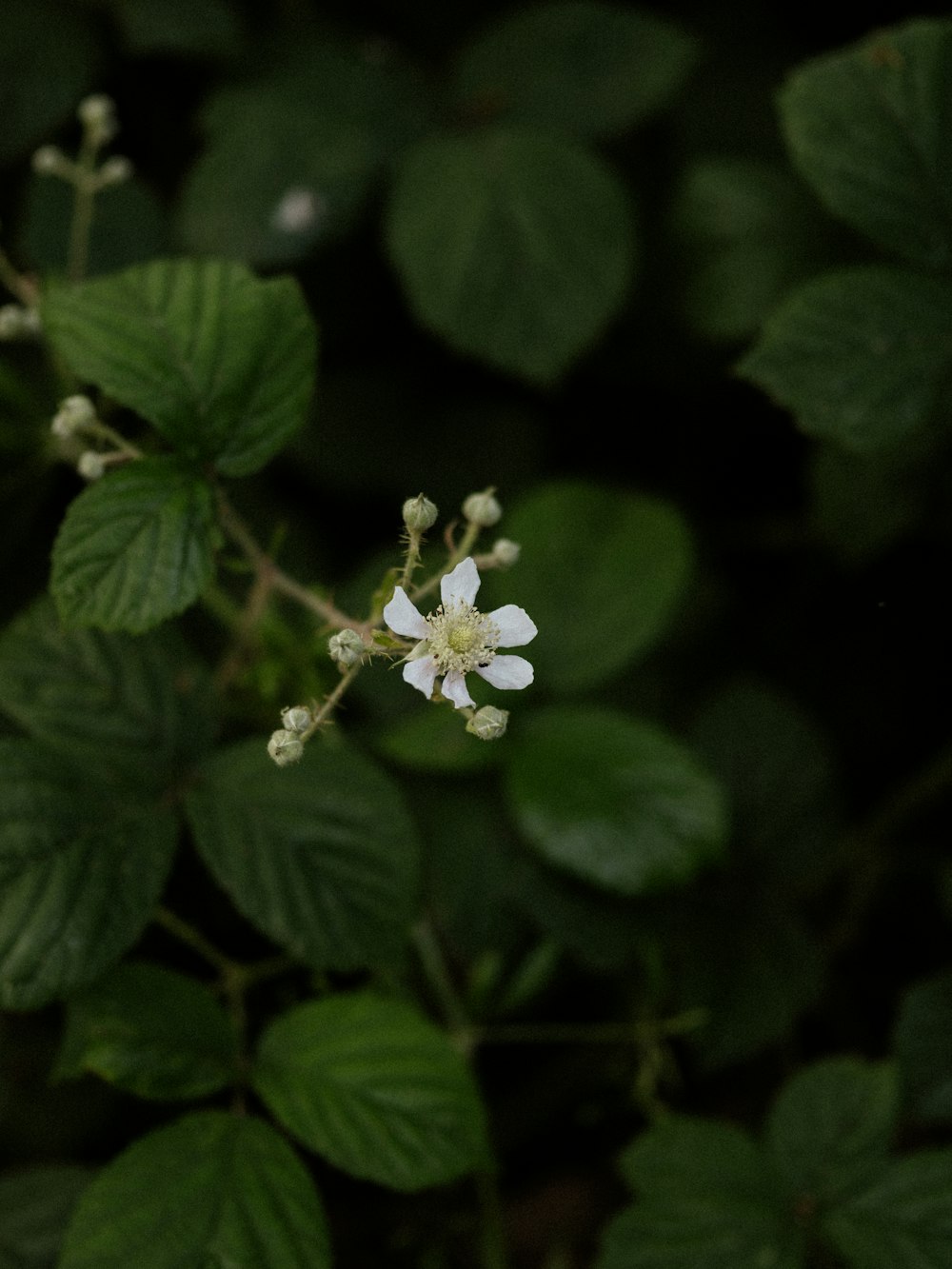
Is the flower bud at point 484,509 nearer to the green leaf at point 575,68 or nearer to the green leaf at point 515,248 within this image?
the green leaf at point 515,248

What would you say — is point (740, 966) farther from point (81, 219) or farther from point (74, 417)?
point (81, 219)

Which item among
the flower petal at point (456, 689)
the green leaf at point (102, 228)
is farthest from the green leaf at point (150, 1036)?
the green leaf at point (102, 228)

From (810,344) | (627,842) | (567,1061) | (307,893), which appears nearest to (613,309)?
(810,344)

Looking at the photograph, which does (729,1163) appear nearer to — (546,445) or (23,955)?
(23,955)

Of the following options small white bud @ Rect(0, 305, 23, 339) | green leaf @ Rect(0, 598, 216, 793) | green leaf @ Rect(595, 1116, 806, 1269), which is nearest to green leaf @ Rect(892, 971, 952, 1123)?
green leaf @ Rect(595, 1116, 806, 1269)

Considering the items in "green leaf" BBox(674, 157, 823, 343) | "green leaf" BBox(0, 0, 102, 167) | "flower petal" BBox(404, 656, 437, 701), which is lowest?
"green leaf" BBox(674, 157, 823, 343)

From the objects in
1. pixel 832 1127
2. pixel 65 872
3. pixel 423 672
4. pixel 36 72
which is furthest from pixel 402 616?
pixel 36 72

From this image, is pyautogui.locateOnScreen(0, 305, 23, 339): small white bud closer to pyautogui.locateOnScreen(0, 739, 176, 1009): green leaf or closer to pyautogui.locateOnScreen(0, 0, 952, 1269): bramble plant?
pyautogui.locateOnScreen(0, 0, 952, 1269): bramble plant
